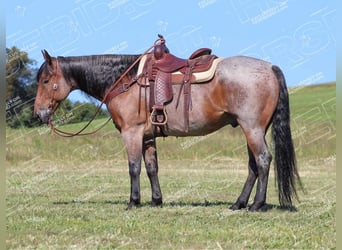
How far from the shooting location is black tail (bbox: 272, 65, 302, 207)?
901 cm

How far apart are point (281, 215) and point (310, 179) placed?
8.01 meters

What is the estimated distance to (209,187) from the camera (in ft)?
45.4

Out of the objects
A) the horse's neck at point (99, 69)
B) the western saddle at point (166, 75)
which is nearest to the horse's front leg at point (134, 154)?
the western saddle at point (166, 75)

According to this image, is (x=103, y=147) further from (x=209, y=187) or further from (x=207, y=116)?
(x=207, y=116)

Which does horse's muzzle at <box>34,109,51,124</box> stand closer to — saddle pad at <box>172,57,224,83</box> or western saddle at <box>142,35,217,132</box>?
western saddle at <box>142,35,217,132</box>

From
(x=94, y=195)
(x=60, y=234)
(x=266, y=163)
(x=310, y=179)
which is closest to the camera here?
(x=60, y=234)

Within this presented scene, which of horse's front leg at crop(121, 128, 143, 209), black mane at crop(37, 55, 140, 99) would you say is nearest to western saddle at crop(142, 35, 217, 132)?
horse's front leg at crop(121, 128, 143, 209)

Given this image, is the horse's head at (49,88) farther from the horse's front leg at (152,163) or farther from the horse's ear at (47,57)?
the horse's front leg at (152,163)

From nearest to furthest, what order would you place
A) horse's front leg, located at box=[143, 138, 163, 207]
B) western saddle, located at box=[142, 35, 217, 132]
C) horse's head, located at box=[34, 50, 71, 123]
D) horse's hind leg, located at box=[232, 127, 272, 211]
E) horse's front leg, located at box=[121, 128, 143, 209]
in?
1. horse's hind leg, located at box=[232, 127, 272, 211]
2. western saddle, located at box=[142, 35, 217, 132]
3. horse's front leg, located at box=[121, 128, 143, 209]
4. horse's front leg, located at box=[143, 138, 163, 207]
5. horse's head, located at box=[34, 50, 71, 123]

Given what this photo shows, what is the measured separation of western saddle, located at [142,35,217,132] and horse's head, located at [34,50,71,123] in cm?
150

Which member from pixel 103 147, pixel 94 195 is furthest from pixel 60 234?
pixel 103 147

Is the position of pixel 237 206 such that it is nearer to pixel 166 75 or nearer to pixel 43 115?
pixel 166 75

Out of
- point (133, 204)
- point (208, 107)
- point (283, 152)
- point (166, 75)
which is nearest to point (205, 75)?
point (208, 107)

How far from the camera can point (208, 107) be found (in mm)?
9375
